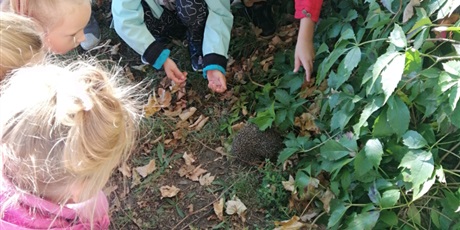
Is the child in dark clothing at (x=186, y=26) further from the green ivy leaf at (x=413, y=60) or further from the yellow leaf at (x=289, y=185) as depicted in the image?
the green ivy leaf at (x=413, y=60)

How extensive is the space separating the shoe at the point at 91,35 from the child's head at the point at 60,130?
1874 mm

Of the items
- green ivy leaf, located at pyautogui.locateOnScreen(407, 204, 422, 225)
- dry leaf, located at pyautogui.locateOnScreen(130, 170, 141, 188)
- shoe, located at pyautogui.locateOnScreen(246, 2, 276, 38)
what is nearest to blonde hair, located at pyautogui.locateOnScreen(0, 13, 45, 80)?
dry leaf, located at pyautogui.locateOnScreen(130, 170, 141, 188)

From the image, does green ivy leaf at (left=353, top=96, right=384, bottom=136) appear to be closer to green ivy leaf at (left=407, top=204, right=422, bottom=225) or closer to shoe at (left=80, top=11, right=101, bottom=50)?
green ivy leaf at (left=407, top=204, right=422, bottom=225)

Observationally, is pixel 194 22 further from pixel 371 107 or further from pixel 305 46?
pixel 371 107

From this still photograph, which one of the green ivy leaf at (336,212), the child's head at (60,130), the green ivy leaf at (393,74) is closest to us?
the child's head at (60,130)

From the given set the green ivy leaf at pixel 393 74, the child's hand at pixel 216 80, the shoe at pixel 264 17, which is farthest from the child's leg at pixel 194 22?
the green ivy leaf at pixel 393 74

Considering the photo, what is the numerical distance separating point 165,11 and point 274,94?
823 millimetres

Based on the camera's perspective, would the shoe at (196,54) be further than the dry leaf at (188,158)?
Yes

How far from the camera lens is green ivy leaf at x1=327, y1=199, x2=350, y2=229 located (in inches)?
75.9

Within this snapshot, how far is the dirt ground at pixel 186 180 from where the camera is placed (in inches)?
94.1

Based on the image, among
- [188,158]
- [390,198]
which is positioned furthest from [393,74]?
[188,158]

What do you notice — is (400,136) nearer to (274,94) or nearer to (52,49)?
(274,94)

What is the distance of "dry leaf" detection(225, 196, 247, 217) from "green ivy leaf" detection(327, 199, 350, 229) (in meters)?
0.47

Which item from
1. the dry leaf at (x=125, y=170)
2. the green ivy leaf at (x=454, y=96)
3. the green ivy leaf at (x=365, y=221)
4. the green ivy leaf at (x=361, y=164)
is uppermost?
the green ivy leaf at (x=454, y=96)
